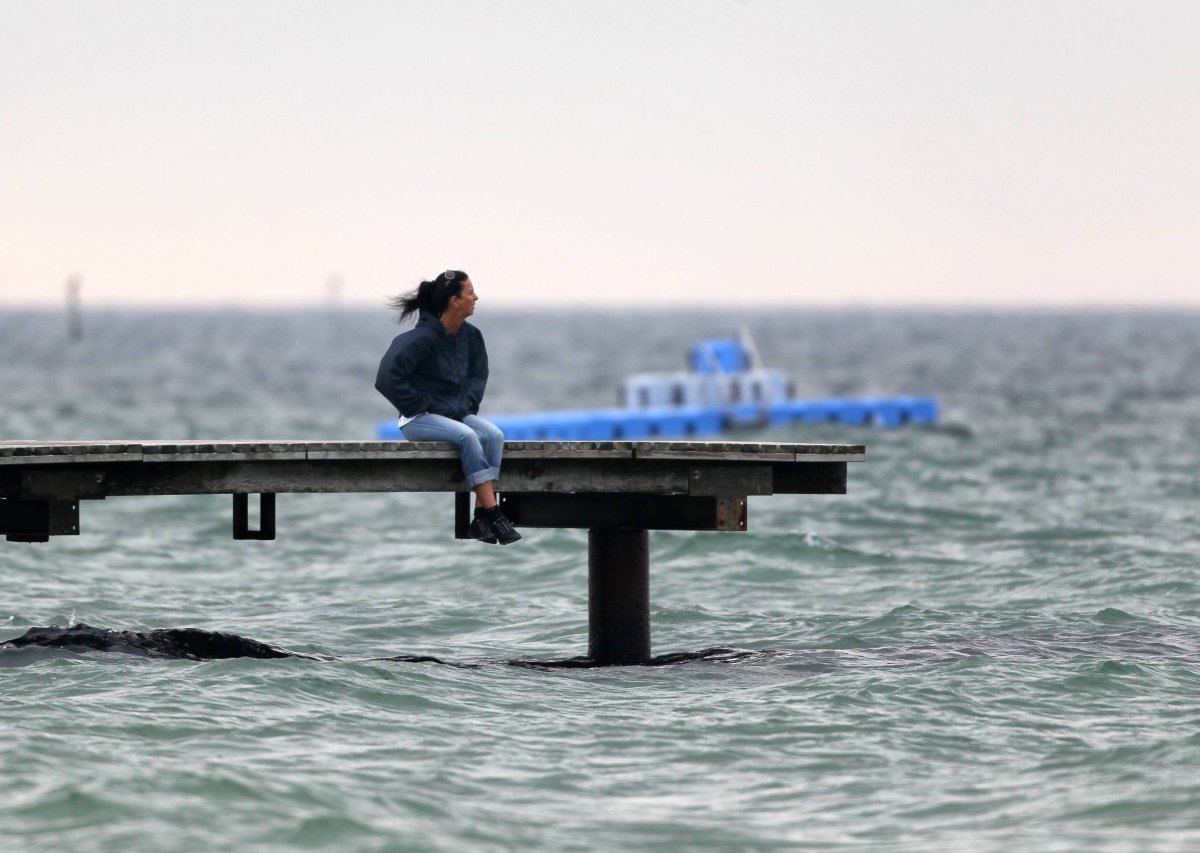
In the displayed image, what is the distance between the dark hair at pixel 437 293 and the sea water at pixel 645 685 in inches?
90.1

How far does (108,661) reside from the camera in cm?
1152

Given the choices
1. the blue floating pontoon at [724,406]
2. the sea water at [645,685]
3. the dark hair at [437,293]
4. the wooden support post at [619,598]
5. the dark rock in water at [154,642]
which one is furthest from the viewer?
the blue floating pontoon at [724,406]

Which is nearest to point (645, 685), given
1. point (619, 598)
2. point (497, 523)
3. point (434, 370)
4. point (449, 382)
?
point (619, 598)

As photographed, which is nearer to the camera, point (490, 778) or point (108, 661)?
point (490, 778)

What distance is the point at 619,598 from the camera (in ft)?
40.1

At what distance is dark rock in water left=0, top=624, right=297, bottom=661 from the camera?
12.0m

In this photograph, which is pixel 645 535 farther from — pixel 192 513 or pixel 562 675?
pixel 192 513

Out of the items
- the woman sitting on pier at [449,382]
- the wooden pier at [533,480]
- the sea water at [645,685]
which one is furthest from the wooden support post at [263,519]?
the woman sitting on pier at [449,382]

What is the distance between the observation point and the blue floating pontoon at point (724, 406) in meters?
33.8

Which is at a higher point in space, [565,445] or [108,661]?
[565,445]

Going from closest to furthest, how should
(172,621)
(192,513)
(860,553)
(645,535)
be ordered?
(645,535), (172,621), (860,553), (192,513)

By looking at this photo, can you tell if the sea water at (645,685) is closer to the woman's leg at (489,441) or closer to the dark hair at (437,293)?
the woman's leg at (489,441)

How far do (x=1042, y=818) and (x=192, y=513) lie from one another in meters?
15.8

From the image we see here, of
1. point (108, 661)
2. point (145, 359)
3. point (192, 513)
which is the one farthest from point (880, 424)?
point (145, 359)
